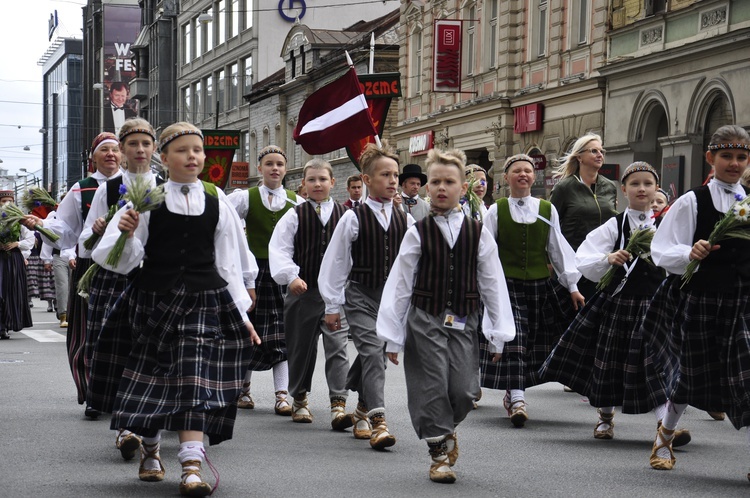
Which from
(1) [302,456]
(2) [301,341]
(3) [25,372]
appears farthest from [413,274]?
(3) [25,372]

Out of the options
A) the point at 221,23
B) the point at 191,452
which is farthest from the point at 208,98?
the point at 191,452

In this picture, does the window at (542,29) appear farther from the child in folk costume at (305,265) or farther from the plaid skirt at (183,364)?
the plaid skirt at (183,364)

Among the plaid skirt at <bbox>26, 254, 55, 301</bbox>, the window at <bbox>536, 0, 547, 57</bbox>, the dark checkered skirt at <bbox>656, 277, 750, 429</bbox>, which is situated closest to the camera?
the dark checkered skirt at <bbox>656, 277, 750, 429</bbox>

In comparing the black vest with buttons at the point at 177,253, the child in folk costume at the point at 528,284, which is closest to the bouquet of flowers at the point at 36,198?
the child in folk costume at the point at 528,284

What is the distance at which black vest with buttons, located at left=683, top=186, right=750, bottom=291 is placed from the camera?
22.0ft

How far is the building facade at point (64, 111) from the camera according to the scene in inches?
5369

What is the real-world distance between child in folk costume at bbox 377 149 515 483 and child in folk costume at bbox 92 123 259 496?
0.91m

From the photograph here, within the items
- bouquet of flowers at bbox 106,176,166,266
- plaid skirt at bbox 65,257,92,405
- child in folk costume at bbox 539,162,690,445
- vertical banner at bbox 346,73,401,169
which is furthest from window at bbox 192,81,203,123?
bouquet of flowers at bbox 106,176,166,266

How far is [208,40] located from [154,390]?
63.0 metres

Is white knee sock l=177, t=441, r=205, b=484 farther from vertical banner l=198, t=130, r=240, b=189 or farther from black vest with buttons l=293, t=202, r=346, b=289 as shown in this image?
vertical banner l=198, t=130, r=240, b=189

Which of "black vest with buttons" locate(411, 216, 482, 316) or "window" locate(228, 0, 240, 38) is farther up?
"window" locate(228, 0, 240, 38)

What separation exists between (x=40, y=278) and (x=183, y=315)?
18.8 metres

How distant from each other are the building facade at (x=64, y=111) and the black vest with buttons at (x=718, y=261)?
12387cm

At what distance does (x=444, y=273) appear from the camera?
673cm
